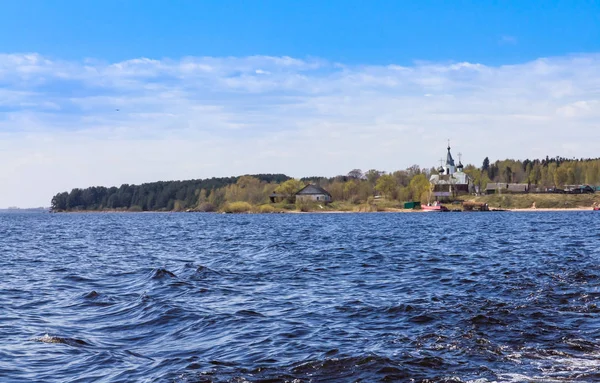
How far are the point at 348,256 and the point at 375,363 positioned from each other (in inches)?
1070

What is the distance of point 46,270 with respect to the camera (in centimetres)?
3462

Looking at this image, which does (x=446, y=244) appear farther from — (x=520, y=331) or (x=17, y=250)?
(x=17, y=250)

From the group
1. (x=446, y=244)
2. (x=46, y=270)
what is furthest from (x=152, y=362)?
(x=446, y=244)

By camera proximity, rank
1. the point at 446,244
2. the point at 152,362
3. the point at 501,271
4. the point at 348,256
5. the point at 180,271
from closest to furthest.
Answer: the point at 152,362
the point at 501,271
the point at 180,271
the point at 348,256
the point at 446,244

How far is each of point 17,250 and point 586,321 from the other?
162 ft

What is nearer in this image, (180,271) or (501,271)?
(501,271)

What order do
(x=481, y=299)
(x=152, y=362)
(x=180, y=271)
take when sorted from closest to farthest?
(x=152, y=362) → (x=481, y=299) → (x=180, y=271)

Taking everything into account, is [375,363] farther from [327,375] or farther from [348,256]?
[348,256]

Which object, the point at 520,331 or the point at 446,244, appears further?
the point at 446,244

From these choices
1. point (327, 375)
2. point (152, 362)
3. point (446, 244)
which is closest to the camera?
point (327, 375)

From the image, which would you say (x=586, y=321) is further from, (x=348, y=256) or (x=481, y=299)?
(x=348, y=256)

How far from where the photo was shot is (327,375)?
12.5 metres

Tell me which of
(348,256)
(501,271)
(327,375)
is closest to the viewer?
(327,375)

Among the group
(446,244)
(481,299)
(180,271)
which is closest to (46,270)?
(180,271)
